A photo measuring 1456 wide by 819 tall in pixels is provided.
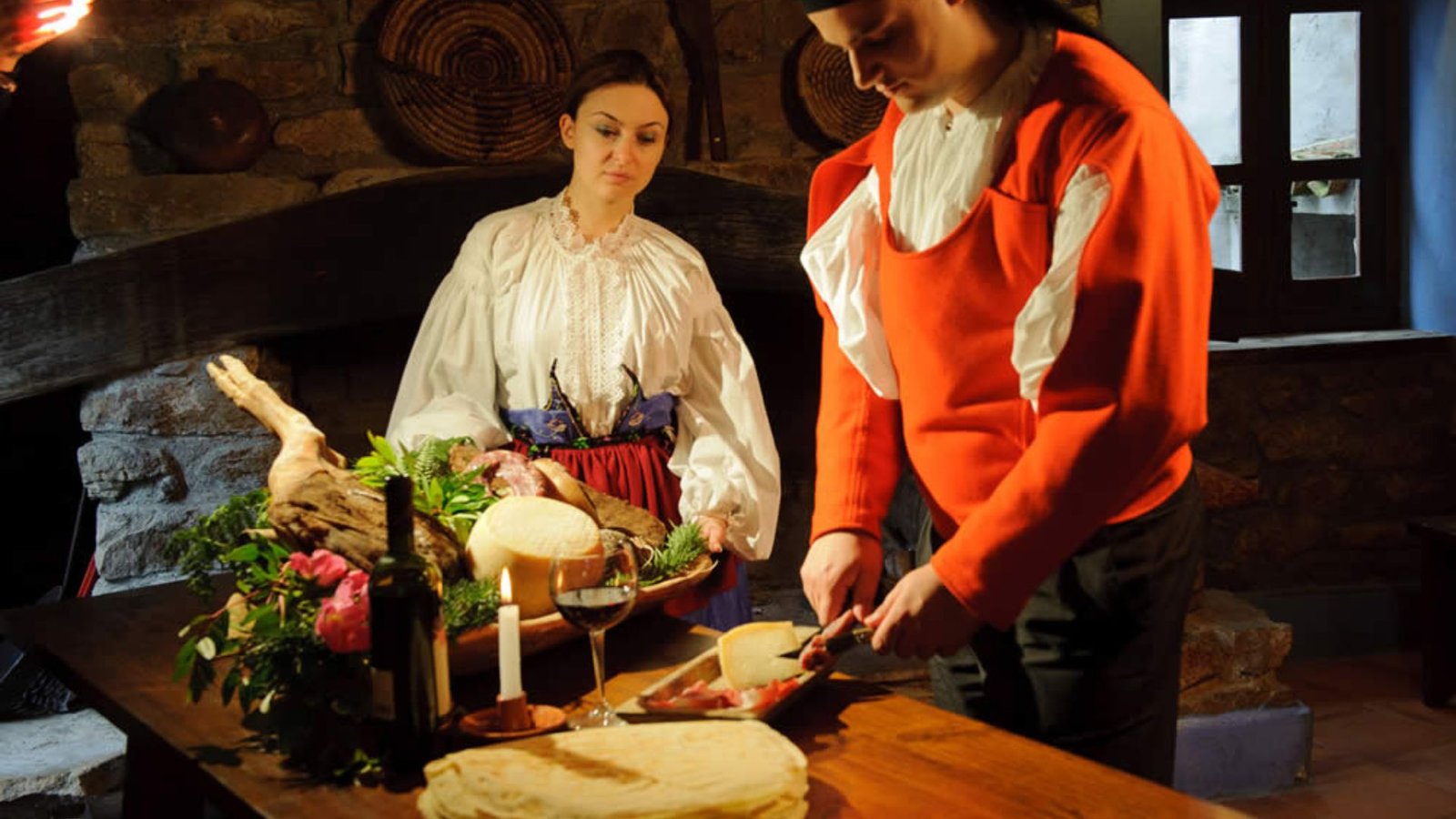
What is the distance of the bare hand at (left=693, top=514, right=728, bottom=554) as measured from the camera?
7.06 feet

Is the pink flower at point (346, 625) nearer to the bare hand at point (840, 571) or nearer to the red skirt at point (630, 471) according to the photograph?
the bare hand at point (840, 571)

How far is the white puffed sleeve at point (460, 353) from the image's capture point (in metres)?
2.65

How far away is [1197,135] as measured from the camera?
4289 mm

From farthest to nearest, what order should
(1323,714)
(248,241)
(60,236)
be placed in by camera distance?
(1323,714) < (60,236) < (248,241)

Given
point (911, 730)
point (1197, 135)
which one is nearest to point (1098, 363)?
point (911, 730)

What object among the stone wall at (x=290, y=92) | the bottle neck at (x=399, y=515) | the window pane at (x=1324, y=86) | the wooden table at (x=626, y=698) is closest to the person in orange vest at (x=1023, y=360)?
the wooden table at (x=626, y=698)

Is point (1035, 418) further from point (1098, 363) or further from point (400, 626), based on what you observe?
point (400, 626)

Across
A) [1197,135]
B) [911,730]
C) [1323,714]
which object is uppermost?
[1197,135]

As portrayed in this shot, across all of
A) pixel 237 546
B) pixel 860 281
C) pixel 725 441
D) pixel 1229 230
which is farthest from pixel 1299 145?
pixel 237 546

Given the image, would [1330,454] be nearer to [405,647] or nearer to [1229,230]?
[1229,230]

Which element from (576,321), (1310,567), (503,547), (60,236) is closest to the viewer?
(503,547)

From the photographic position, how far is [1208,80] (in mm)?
4254

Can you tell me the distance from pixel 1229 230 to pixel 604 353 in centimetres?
249

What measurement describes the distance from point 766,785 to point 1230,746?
246 centimetres
